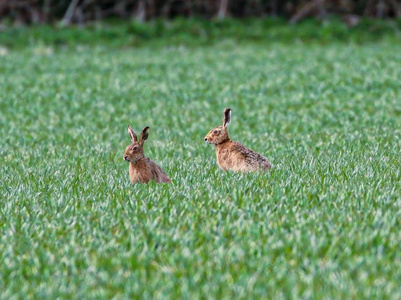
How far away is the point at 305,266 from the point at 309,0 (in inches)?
1426

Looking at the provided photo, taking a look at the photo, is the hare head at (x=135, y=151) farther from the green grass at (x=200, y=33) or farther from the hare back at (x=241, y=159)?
the green grass at (x=200, y=33)

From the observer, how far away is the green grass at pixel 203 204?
479 cm

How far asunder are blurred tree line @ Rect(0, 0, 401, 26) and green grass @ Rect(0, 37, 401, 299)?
22566 millimetres

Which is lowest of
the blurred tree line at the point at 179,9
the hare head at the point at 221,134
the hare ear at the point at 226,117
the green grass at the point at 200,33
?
the green grass at the point at 200,33

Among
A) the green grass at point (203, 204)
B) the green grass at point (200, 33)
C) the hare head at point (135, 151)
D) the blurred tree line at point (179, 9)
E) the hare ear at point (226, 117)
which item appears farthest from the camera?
the blurred tree line at point (179, 9)

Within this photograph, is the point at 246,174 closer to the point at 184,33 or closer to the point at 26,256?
the point at 26,256

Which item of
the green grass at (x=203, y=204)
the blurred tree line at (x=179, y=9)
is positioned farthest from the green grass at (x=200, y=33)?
→ the green grass at (x=203, y=204)

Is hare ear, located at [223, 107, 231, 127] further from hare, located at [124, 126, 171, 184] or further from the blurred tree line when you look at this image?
the blurred tree line

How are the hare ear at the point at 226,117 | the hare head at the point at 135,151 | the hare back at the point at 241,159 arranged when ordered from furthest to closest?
the hare ear at the point at 226,117
the hare back at the point at 241,159
the hare head at the point at 135,151

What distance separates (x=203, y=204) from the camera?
260 inches

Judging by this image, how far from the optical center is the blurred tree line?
39.4m

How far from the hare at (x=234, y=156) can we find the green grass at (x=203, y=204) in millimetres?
198

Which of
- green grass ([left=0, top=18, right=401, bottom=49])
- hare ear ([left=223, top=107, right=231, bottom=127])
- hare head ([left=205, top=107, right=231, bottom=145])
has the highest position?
hare ear ([left=223, top=107, right=231, bottom=127])

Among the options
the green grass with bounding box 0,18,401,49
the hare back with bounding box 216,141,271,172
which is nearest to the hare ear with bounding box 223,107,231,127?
the hare back with bounding box 216,141,271,172
